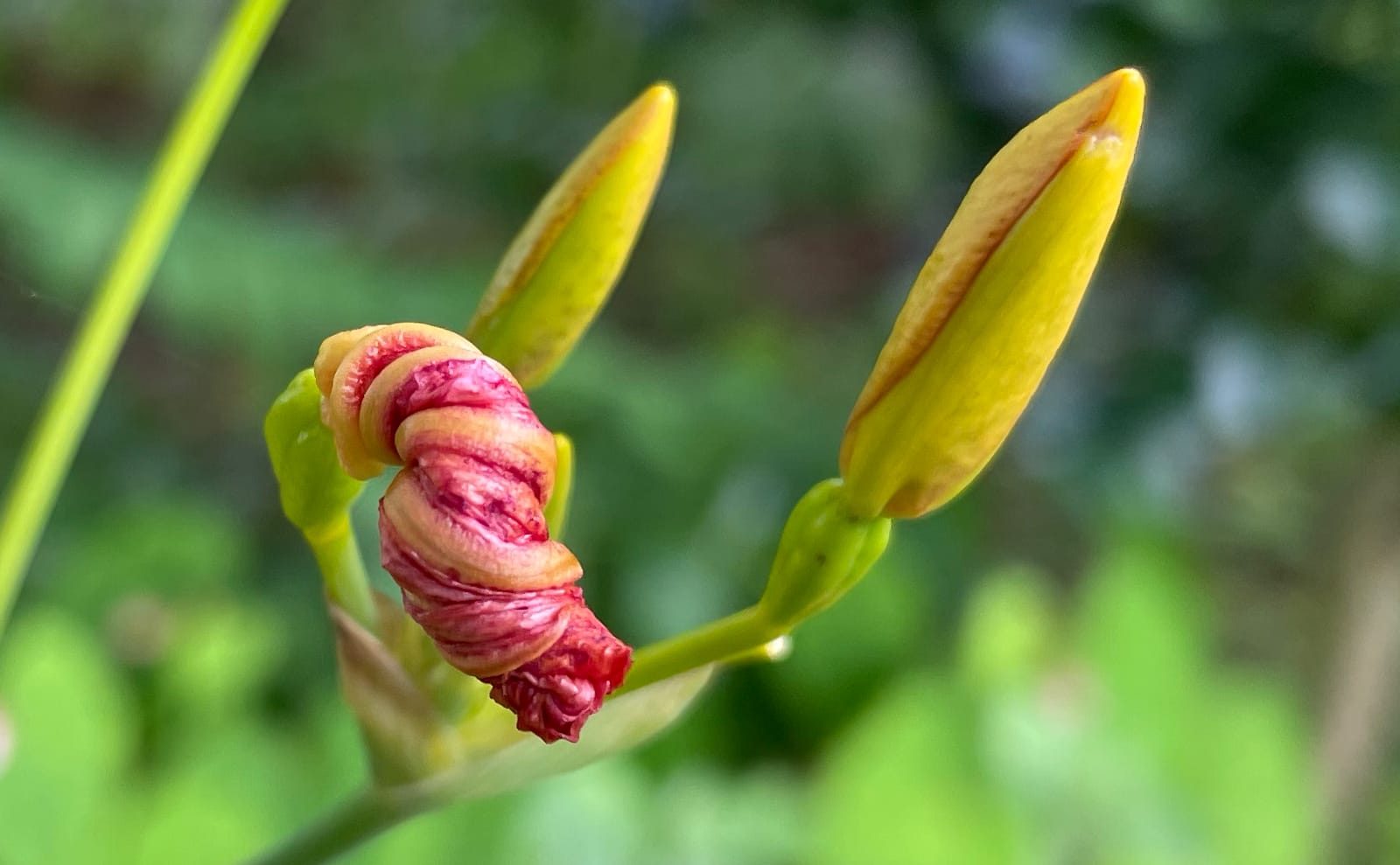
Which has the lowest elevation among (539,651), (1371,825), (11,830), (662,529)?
(11,830)

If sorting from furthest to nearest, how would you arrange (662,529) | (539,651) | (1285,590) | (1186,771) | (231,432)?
1. (1285,590)
2. (231,432)
3. (1186,771)
4. (662,529)
5. (539,651)

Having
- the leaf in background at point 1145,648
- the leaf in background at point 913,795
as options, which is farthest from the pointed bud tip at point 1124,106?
the leaf in background at point 1145,648

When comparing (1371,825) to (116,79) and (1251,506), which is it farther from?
(116,79)

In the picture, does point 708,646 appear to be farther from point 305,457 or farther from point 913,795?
point 913,795

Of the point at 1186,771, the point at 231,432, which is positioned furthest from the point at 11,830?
the point at 1186,771

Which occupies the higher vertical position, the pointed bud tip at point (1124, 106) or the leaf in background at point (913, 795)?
the pointed bud tip at point (1124, 106)

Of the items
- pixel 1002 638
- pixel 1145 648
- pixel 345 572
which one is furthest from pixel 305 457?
pixel 1145 648

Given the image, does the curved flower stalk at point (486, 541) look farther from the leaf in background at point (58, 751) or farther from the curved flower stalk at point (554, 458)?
the leaf in background at point (58, 751)
